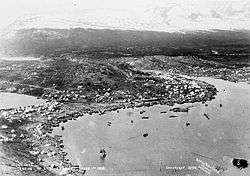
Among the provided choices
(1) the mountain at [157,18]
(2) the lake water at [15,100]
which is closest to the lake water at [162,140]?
(2) the lake water at [15,100]

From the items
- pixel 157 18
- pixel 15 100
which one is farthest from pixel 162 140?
pixel 157 18

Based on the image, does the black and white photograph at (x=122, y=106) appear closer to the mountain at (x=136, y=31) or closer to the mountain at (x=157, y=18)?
the mountain at (x=136, y=31)

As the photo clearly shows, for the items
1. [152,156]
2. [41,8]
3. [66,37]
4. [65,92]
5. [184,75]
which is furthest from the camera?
[41,8]

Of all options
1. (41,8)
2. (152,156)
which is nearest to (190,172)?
(152,156)

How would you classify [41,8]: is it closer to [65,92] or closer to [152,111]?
[65,92]

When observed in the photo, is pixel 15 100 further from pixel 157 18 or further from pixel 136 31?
pixel 157 18

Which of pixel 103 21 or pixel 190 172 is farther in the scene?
pixel 103 21
